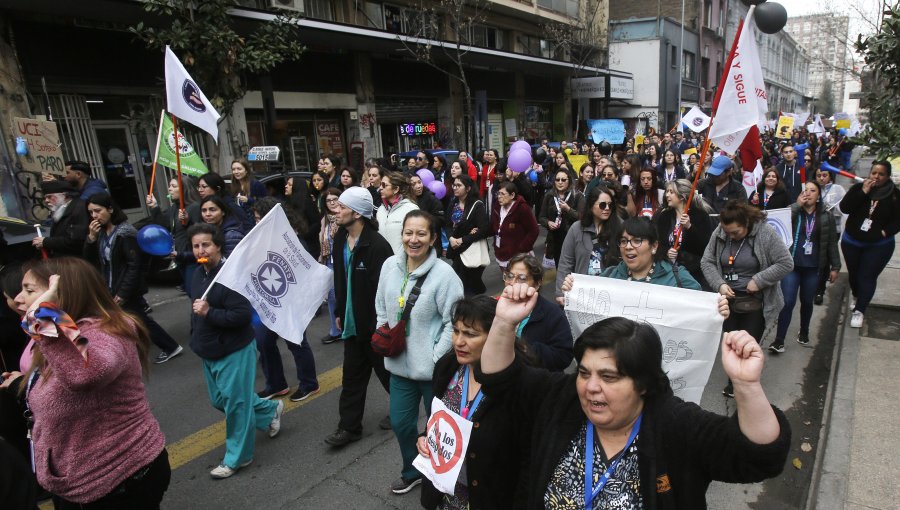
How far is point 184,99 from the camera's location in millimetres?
5832

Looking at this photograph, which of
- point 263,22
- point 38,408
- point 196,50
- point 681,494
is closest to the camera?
point 681,494

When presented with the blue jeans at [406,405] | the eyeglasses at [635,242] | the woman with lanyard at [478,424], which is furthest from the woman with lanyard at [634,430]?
the eyeglasses at [635,242]

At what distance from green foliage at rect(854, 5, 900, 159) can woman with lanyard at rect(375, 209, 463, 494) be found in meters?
4.44

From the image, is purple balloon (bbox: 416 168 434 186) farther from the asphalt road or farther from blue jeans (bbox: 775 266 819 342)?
blue jeans (bbox: 775 266 819 342)

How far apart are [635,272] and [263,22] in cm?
1104

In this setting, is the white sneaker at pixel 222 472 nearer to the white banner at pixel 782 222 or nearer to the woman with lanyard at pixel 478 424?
the woman with lanyard at pixel 478 424

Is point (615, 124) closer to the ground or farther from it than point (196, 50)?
closer to the ground

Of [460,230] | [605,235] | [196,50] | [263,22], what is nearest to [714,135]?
[605,235]

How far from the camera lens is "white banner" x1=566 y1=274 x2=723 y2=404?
298 cm

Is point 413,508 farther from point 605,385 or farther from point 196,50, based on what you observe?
point 196,50

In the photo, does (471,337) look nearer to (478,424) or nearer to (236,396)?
(478,424)

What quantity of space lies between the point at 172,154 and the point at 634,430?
21.1 ft

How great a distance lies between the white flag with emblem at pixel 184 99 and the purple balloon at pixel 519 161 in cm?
482

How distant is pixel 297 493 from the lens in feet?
11.1
